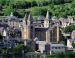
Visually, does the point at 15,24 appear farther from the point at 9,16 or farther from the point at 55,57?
the point at 55,57

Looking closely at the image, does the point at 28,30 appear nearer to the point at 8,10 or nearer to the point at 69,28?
the point at 69,28

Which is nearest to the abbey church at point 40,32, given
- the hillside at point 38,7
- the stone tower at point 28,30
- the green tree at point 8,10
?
the stone tower at point 28,30

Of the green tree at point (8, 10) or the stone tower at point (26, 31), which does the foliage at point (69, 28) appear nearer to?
the stone tower at point (26, 31)

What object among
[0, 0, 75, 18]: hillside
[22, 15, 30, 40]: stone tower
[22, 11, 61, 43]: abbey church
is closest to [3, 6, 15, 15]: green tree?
[0, 0, 75, 18]: hillside

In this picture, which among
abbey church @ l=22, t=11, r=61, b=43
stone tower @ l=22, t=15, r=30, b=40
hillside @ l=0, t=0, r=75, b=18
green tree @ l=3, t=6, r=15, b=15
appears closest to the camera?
abbey church @ l=22, t=11, r=61, b=43

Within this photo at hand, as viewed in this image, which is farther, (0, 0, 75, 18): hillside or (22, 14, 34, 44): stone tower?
(0, 0, 75, 18): hillside

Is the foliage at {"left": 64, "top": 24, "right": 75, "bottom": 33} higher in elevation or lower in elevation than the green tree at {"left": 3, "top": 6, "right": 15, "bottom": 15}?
lower

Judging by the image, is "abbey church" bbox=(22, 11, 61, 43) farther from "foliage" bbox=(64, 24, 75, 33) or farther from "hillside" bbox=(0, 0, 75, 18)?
"hillside" bbox=(0, 0, 75, 18)

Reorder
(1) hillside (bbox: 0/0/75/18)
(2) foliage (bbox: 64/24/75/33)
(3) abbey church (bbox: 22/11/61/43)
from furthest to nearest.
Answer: (1) hillside (bbox: 0/0/75/18) < (2) foliage (bbox: 64/24/75/33) < (3) abbey church (bbox: 22/11/61/43)

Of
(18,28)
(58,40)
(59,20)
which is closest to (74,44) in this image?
(58,40)
